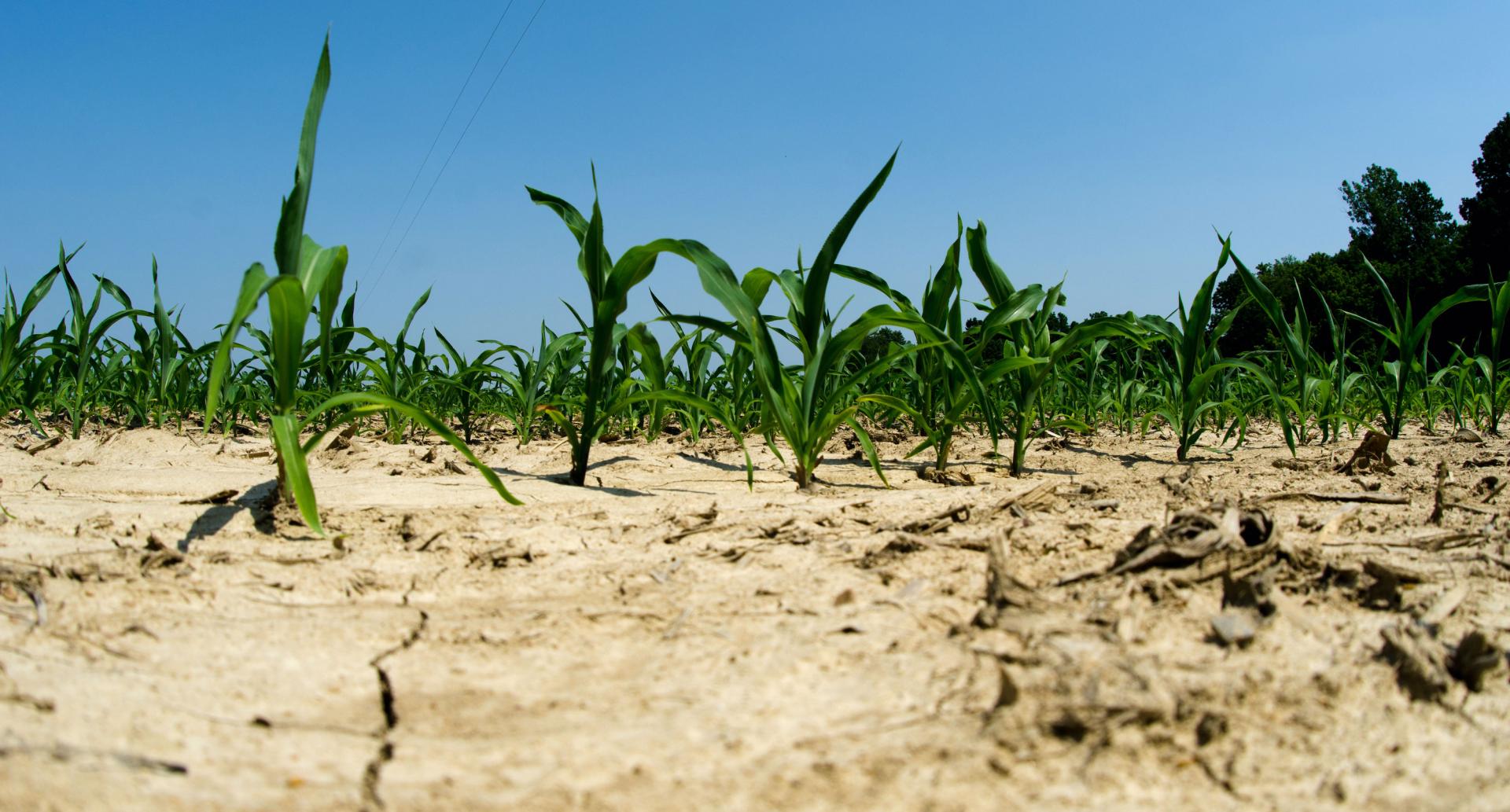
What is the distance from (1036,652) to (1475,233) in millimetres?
22593

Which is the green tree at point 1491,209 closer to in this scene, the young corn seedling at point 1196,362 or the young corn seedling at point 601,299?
the young corn seedling at point 1196,362

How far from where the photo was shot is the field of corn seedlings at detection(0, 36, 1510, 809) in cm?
78

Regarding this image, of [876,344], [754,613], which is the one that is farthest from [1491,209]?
[754,613]

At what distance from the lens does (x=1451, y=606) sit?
1.10 m

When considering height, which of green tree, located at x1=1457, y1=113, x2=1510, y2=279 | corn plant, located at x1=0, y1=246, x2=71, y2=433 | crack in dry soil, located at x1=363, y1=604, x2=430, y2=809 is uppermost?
green tree, located at x1=1457, y1=113, x2=1510, y2=279

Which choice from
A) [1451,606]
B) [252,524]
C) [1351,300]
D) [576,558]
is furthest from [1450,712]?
[1351,300]

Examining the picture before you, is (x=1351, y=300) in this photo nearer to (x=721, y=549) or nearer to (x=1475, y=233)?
(x=1475, y=233)

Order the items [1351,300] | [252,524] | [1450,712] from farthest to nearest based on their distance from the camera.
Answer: [1351,300] < [252,524] < [1450,712]

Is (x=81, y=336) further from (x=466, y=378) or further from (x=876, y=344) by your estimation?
(x=876, y=344)

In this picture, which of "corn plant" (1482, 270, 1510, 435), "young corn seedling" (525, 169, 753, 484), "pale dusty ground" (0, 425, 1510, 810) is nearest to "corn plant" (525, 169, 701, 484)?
"young corn seedling" (525, 169, 753, 484)

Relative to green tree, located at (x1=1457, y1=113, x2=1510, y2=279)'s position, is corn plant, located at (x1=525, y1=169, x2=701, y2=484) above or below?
below

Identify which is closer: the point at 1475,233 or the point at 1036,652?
the point at 1036,652

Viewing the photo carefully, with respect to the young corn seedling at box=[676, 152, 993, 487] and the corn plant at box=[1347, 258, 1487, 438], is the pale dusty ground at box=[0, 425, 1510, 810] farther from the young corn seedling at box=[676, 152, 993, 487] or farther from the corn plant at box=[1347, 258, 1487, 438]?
the corn plant at box=[1347, 258, 1487, 438]

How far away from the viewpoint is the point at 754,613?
1.18 m
